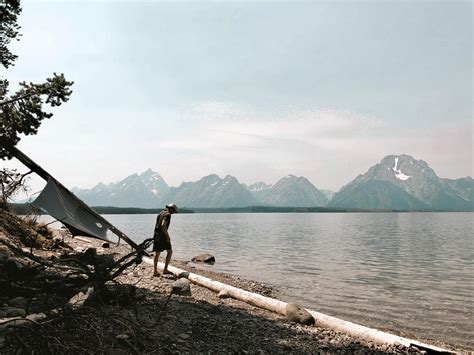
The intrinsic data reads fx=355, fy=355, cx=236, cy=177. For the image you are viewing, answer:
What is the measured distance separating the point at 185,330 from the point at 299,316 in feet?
12.6

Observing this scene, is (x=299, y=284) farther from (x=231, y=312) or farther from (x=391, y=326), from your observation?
(x=231, y=312)

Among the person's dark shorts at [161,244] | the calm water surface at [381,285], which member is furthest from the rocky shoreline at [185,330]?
the calm water surface at [381,285]

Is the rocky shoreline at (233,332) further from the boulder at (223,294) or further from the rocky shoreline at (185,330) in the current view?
the boulder at (223,294)

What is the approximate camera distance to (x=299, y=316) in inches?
Result: 405

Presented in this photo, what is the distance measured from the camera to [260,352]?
24.0 feet

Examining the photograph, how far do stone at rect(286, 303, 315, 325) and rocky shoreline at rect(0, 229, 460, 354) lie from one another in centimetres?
22

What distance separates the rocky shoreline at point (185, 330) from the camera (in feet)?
19.6

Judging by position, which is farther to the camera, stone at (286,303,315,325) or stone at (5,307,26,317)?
stone at (286,303,315,325)

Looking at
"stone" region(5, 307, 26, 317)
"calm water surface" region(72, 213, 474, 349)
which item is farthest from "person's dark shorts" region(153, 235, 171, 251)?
"stone" region(5, 307, 26, 317)

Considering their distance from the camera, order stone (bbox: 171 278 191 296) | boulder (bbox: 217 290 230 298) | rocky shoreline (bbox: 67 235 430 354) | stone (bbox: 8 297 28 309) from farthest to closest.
Answer: boulder (bbox: 217 290 230 298) → stone (bbox: 171 278 191 296) → rocky shoreline (bbox: 67 235 430 354) → stone (bbox: 8 297 28 309)

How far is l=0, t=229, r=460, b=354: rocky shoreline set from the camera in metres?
5.97

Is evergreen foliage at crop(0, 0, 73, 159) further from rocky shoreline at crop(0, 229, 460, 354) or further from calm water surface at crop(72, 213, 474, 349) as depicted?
calm water surface at crop(72, 213, 474, 349)

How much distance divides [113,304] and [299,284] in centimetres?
1457

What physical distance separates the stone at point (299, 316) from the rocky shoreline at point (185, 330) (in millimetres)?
219
